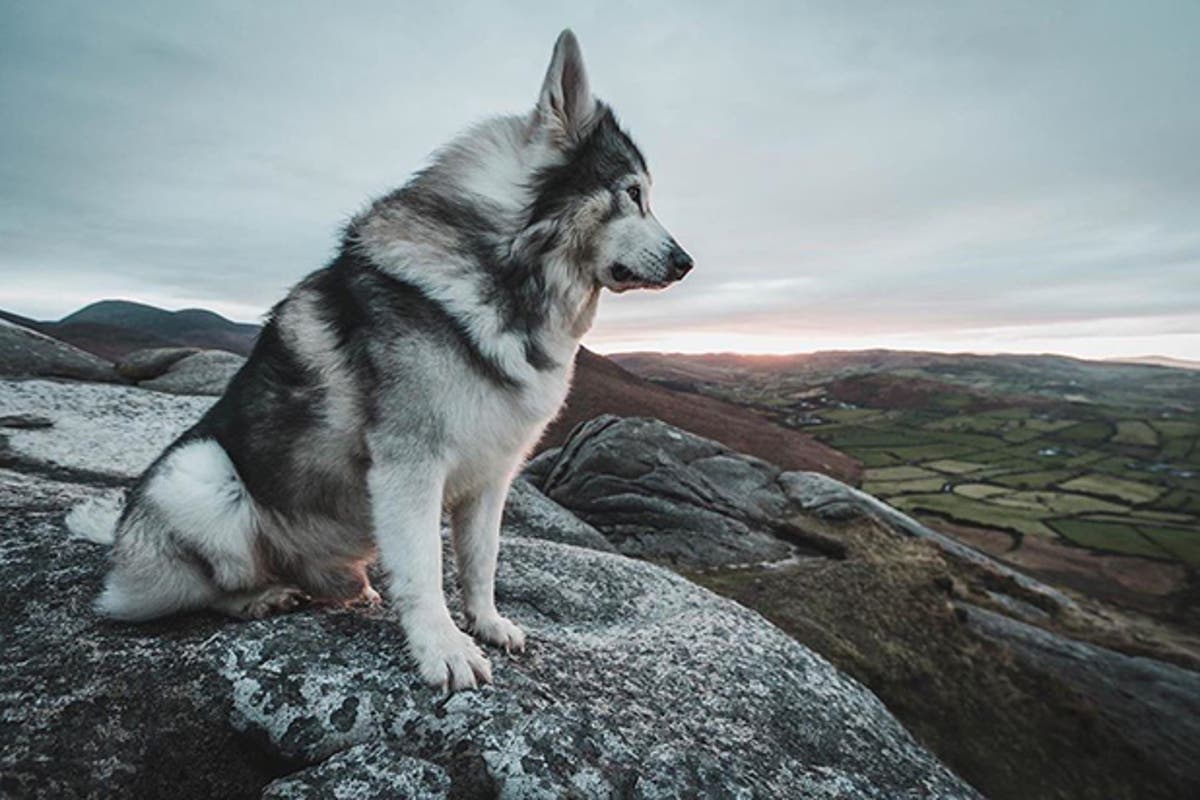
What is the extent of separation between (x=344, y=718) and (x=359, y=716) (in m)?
0.11

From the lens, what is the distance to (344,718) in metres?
4.38

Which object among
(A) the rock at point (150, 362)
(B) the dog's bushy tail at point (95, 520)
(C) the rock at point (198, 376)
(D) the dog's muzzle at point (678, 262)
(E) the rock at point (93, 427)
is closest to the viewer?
(D) the dog's muzzle at point (678, 262)

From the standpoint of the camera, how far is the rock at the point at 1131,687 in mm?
16719

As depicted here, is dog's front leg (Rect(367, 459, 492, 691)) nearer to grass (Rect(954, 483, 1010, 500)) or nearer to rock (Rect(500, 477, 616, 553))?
rock (Rect(500, 477, 616, 553))

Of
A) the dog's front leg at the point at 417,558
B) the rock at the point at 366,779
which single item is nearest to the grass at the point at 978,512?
the dog's front leg at the point at 417,558

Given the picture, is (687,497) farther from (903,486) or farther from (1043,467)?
(1043,467)

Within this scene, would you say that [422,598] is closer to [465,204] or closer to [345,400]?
[345,400]

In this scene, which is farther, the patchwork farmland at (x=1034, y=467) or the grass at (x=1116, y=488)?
the grass at (x=1116, y=488)

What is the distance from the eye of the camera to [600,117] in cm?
530

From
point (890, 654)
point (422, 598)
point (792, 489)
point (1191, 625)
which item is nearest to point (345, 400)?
point (422, 598)

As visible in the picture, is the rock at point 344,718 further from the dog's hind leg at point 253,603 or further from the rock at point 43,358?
the rock at point 43,358

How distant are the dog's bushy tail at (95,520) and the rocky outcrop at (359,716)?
0.32 m

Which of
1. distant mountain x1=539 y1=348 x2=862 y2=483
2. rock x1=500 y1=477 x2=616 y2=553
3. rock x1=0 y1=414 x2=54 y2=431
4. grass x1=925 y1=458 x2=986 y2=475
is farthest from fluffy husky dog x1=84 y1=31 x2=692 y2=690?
grass x1=925 y1=458 x2=986 y2=475

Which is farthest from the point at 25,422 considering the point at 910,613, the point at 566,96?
A: the point at 910,613
